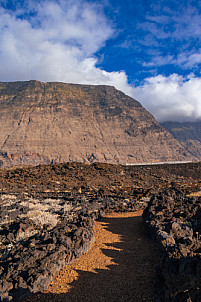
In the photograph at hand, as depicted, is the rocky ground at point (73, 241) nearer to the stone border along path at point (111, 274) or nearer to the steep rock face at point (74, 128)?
the stone border along path at point (111, 274)

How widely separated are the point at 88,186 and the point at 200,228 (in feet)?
63.1

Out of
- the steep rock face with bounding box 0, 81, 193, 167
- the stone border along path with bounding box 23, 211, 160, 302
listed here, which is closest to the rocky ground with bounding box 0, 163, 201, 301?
the stone border along path with bounding box 23, 211, 160, 302

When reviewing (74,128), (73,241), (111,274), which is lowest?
(111,274)

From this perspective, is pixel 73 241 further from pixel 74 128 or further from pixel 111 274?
pixel 74 128

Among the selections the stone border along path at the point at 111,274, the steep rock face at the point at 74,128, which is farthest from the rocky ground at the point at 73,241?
the steep rock face at the point at 74,128

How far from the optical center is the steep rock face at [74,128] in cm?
10325

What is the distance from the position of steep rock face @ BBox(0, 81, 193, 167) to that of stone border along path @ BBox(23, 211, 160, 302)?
306 ft

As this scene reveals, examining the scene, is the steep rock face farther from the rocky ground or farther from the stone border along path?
the stone border along path

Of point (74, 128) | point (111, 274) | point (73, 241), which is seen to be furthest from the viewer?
point (74, 128)

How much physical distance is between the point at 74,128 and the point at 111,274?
11335cm

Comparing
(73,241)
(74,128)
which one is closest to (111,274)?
(73,241)

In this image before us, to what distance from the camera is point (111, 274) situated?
22.2 feet

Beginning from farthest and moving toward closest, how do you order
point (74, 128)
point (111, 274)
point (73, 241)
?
point (74, 128), point (73, 241), point (111, 274)

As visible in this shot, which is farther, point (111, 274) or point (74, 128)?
point (74, 128)
